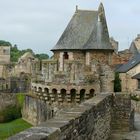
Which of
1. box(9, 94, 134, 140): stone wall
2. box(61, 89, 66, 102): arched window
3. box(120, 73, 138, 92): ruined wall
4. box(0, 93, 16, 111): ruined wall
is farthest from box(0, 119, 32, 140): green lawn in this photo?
box(120, 73, 138, 92): ruined wall

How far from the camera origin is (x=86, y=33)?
26.2m

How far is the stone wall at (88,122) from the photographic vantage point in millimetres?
7656

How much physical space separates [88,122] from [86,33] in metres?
15.2

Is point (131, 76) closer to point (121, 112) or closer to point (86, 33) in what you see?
point (86, 33)

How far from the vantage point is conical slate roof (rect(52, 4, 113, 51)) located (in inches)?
998

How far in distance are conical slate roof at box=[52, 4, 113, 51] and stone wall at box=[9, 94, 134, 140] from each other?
7865 mm

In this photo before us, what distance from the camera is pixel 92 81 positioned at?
22.3m

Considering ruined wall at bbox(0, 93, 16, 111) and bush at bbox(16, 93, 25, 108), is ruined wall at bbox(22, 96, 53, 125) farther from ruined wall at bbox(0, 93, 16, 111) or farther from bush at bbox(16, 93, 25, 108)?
ruined wall at bbox(0, 93, 16, 111)

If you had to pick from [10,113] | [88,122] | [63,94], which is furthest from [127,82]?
[88,122]

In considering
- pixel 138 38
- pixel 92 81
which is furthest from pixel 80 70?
pixel 138 38

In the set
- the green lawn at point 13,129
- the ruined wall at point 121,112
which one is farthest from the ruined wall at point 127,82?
the ruined wall at point 121,112

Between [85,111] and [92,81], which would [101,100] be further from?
[92,81]

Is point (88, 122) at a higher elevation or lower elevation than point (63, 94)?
lower

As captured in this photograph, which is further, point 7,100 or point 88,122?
point 7,100
